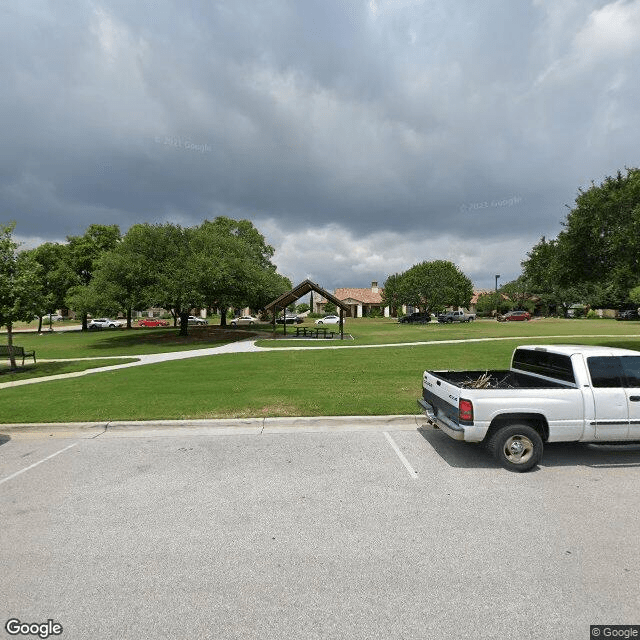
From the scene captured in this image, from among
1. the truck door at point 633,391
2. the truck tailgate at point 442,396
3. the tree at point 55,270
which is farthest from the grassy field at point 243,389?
the tree at point 55,270

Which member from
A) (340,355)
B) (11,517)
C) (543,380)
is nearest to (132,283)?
(340,355)

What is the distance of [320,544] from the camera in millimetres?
3717

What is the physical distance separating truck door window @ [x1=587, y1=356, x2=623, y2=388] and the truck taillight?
80.1 inches

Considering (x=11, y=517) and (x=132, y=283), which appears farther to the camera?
(x=132, y=283)

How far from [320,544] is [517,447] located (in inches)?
137

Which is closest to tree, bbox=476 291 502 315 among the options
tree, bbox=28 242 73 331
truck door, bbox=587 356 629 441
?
tree, bbox=28 242 73 331

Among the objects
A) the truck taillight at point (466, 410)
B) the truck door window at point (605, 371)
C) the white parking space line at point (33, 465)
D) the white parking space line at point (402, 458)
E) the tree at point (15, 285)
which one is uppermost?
the tree at point (15, 285)

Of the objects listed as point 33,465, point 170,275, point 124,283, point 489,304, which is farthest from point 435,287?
point 33,465

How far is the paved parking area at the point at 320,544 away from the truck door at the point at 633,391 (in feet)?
1.88

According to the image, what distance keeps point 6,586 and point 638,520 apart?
6328mm

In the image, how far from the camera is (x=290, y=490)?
4898mm

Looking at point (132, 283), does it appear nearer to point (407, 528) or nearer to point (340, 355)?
point (340, 355)

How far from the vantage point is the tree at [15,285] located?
1480 centimetres

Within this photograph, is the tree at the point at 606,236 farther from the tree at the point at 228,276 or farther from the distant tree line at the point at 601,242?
the tree at the point at 228,276
